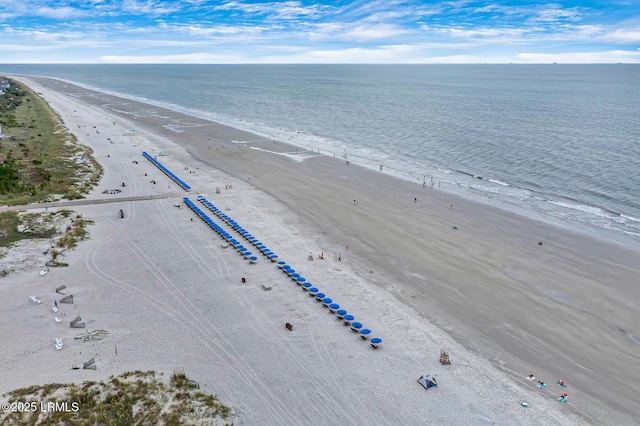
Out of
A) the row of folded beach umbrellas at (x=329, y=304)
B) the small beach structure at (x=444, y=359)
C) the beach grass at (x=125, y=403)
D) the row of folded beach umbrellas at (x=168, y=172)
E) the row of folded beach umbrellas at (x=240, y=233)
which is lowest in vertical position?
the beach grass at (x=125, y=403)

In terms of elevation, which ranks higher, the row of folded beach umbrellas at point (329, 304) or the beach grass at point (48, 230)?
the beach grass at point (48, 230)

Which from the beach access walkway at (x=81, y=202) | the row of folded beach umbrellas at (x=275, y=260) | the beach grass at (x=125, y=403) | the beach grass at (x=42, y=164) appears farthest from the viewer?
the beach grass at (x=42, y=164)

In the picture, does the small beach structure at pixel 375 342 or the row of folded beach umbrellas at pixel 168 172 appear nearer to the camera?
the small beach structure at pixel 375 342

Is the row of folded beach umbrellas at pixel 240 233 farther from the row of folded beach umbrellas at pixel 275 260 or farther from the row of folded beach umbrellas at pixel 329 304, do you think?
the row of folded beach umbrellas at pixel 329 304

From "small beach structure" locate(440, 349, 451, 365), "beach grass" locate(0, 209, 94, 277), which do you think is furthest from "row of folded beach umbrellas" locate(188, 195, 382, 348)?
"beach grass" locate(0, 209, 94, 277)

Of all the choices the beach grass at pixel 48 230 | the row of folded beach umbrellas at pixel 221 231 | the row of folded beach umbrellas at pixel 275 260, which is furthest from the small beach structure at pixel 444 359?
the beach grass at pixel 48 230

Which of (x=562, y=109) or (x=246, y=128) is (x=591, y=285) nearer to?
(x=246, y=128)

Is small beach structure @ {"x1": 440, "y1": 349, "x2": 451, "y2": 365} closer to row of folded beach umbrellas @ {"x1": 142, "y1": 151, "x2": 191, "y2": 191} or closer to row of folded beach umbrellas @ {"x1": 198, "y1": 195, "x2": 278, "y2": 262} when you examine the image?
row of folded beach umbrellas @ {"x1": 198, "y1": 195, "x2": 278, "y2": 262}
